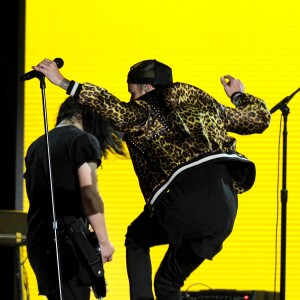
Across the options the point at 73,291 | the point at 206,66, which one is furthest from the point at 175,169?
the point at 206,66

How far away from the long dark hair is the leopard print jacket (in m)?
0.78

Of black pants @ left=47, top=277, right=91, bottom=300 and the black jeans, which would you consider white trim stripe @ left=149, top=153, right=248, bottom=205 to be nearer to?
the black jeans

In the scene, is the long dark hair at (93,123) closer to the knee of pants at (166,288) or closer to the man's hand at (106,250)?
the man's hand at (106,250)

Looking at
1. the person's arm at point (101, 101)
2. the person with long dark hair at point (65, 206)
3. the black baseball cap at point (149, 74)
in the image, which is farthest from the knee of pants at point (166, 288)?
the black baseball cap at point (149, 74)

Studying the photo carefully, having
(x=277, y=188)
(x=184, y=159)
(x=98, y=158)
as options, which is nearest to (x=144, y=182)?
(x=184, y=159)

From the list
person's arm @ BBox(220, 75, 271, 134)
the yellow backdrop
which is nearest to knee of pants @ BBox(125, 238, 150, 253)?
person's arm @ BBox(220, 75, 271, 134)

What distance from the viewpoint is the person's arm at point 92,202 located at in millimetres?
4496

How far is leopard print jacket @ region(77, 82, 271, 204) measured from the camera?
390 centimetres

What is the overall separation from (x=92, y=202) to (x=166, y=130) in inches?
29.2

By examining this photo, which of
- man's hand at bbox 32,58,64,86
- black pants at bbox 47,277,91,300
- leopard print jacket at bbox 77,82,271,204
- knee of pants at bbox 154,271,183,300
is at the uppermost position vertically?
man's hand at bbox 32,58,64,86

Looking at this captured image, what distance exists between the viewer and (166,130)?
3949 mm

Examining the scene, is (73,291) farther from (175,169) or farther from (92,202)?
(175,169)

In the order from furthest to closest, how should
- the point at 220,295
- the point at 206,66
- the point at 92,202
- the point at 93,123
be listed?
the point at 206,66, the point at 220,295, the point at 93,123, the point at 92,202

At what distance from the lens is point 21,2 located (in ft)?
22.7
